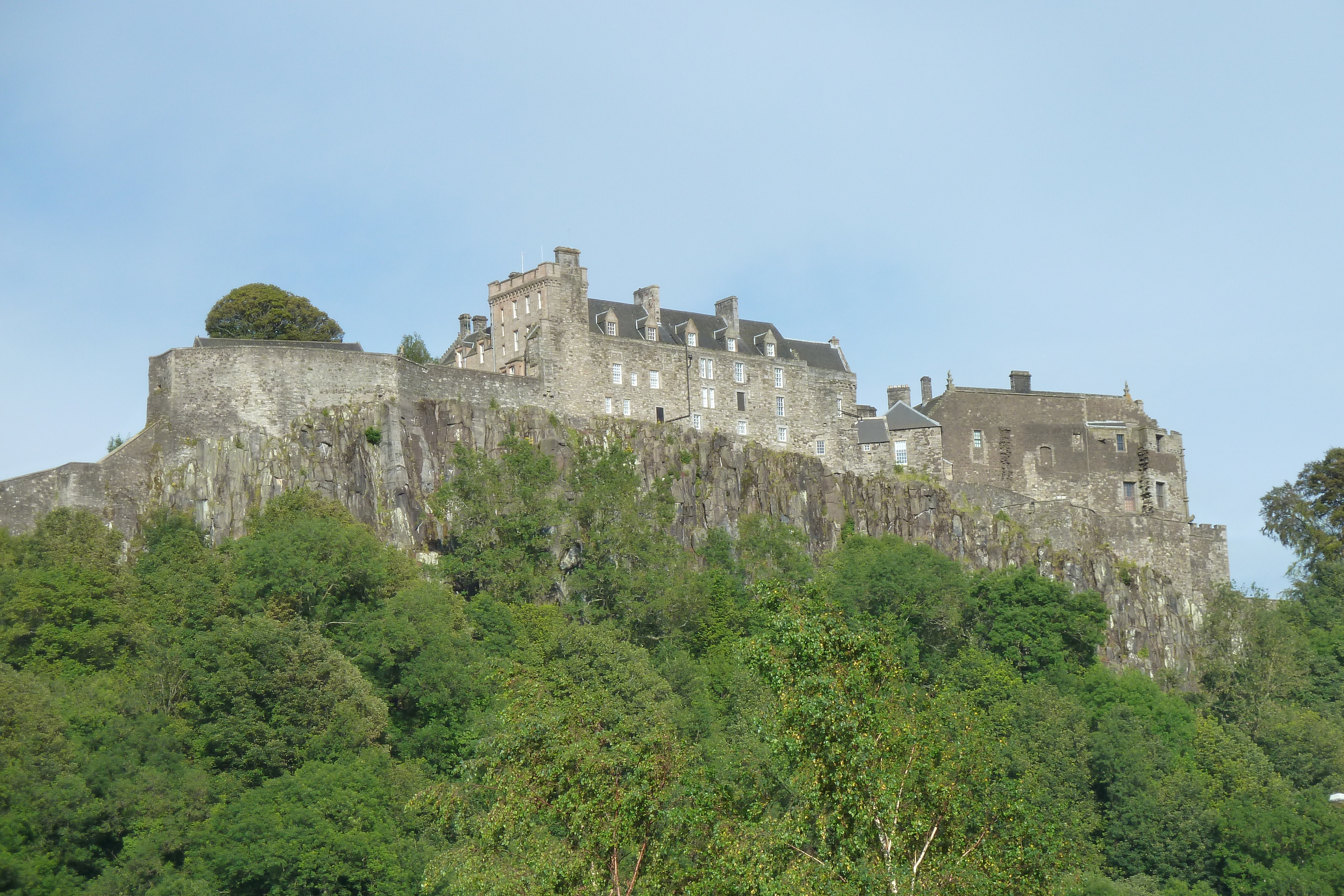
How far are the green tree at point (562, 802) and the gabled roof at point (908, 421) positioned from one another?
40.6 m

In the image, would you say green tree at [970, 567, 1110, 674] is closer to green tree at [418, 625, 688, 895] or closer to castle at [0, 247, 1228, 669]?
castle at [0, 247, 1228, 669]

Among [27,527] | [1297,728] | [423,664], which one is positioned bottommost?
[1297,728]

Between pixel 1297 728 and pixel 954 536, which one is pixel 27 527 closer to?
pixel 954 536

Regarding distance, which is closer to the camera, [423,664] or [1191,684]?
[423,664]

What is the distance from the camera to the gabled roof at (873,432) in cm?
7256

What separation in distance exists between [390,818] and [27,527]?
16425 mm

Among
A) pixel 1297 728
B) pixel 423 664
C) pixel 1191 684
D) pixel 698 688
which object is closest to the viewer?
pixel 423 664

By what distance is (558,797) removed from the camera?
30281 millimetres

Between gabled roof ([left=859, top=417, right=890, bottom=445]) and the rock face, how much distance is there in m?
1.97

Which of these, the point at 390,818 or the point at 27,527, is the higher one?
the point at 27,527

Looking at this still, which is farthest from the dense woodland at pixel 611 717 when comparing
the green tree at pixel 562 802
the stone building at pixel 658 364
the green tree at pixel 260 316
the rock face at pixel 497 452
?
the green tree at pixel 260 316

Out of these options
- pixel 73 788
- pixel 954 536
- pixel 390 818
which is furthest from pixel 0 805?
pixel 954 536

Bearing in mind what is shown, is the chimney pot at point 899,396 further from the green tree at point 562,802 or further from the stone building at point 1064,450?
the green tree at point 562,802

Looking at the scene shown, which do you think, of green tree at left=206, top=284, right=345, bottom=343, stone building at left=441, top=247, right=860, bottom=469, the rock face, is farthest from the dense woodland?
green tree at left=206, top=284, right=345, bottom=343
